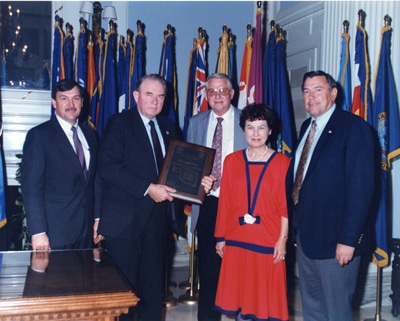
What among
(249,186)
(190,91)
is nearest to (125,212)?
(249,186)

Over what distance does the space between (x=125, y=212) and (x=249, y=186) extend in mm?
792

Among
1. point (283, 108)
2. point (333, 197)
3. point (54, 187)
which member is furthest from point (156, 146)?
point (283, 108)

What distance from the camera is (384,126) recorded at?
3574 millimetres

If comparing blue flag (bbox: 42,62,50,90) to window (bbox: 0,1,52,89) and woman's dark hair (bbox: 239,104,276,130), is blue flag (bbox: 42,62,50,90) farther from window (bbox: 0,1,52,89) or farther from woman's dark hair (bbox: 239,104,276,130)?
woman's dark hair (bbox: 239,104,276,130)

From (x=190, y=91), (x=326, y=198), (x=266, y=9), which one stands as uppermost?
(x=266, y=9)

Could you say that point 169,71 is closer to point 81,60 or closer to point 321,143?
point 81,60

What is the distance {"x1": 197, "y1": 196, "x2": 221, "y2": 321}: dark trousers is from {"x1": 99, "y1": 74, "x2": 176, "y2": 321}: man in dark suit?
32 cm

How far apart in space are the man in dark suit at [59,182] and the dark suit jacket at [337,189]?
52.3 inches

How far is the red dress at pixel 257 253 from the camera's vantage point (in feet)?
8.38

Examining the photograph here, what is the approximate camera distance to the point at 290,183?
8.68 feet

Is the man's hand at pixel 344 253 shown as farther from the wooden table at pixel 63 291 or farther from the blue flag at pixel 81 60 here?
the blue flag at pixel 81 60

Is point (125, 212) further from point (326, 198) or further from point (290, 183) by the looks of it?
point (326, 198)

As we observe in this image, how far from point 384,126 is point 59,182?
8.35ft

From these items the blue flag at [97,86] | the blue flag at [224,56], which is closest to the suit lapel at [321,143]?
the blue flag at [224,56]
